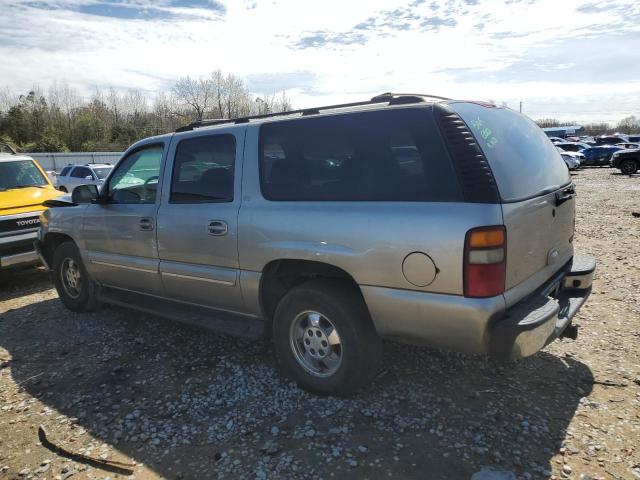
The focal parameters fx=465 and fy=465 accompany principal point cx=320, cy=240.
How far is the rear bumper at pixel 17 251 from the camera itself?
6309 millimetres

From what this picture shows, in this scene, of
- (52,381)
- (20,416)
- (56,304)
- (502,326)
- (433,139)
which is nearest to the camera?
(502,326)

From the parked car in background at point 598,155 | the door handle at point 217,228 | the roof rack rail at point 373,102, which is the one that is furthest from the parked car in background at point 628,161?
the door handle at point 217,228

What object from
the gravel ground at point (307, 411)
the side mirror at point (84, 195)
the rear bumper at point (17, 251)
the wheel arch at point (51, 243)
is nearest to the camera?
the gravel ground at point (307, 411)

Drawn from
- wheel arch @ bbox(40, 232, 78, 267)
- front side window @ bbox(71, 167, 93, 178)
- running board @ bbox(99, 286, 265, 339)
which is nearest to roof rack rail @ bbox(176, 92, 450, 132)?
running board @ bbox(99, 286, 265, 339)

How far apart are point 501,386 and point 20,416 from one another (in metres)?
3.50

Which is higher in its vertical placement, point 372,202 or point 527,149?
point 527,149

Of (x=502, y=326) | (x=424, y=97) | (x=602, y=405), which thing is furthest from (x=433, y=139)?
(x=602, y=405)

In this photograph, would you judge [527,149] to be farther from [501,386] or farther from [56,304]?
[56,304]

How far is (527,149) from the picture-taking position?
3.18 meters

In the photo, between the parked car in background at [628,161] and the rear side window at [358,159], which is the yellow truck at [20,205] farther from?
the parked car in background at [628,161]

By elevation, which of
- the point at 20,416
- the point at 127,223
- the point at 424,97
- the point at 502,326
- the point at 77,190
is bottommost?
the point at 20,416

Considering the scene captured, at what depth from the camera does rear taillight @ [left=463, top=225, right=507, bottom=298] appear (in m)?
2.54

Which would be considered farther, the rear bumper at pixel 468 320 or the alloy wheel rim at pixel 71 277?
the alloy wheel rim at pixel 71 277

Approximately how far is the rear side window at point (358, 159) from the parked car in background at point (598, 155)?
32752 mm
